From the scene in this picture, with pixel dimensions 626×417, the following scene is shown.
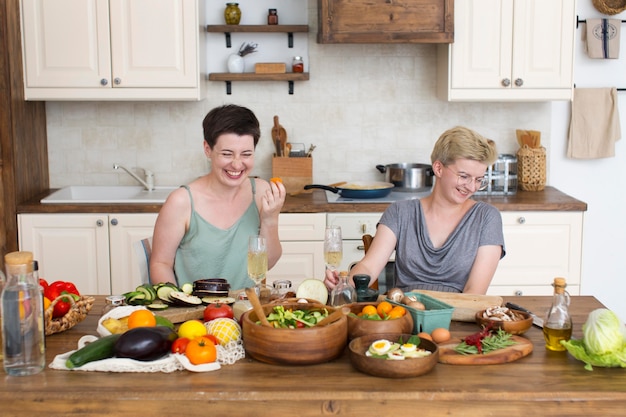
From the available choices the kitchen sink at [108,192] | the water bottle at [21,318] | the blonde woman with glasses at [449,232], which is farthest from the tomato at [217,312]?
the kitchen sink at [108,192]

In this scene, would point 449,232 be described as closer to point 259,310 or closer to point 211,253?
point 211,253

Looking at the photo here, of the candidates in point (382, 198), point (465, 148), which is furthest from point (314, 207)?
point (465, 148)

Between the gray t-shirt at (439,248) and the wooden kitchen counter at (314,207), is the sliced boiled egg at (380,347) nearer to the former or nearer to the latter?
the gray t-shirt at (439,248)

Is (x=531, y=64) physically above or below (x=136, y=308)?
above

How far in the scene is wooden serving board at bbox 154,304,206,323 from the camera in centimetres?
234

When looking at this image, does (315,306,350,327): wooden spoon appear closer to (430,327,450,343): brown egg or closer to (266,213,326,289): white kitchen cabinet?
(430,327,450,343): brown egg

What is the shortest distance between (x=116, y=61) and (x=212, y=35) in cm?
64

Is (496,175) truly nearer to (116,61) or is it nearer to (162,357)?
(116,61)

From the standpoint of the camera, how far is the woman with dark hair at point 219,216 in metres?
2.87

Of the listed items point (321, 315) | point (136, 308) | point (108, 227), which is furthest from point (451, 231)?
point (108, 227)

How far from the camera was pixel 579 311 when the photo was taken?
8.22 ft

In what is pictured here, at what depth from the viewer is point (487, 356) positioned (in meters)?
2.03

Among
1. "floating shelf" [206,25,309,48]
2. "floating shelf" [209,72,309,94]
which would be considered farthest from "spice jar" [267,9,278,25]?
"floating shelf" [209,72,309,94]

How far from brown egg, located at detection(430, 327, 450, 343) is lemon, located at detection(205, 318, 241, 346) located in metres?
0.53
